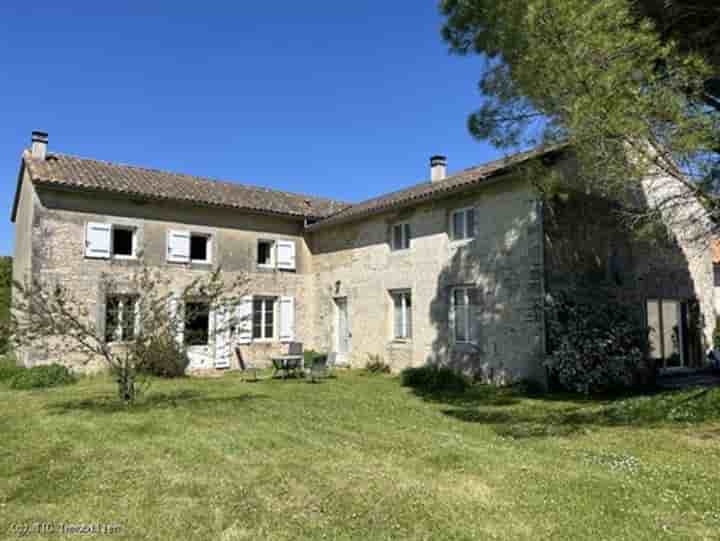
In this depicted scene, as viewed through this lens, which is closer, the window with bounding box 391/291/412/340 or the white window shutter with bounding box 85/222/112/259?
the white window shutter with bounding box 85/222/112/259

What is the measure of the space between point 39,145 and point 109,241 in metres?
3.54

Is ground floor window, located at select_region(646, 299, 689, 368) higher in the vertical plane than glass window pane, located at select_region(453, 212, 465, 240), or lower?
lower

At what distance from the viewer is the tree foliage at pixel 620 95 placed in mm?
6008

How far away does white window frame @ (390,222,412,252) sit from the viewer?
556 inches

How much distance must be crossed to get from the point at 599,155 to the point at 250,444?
19.1 ft

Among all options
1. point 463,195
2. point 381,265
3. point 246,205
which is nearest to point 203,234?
point 246,205

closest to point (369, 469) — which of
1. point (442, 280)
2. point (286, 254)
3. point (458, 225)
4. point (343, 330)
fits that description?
point (442, 280)

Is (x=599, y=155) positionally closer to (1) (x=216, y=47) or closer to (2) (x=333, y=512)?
(2) (x=333, y=512)

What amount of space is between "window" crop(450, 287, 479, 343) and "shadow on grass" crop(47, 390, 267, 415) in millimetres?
5019

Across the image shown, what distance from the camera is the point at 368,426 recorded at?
24.3 ft

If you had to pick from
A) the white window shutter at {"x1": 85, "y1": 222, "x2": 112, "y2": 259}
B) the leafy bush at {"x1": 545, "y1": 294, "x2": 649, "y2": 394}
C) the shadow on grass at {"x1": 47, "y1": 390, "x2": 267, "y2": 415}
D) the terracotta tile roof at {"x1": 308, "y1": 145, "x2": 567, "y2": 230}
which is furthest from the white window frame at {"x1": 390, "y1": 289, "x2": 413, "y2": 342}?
the white window shutter at {"x1": 85, "y1": 222, "x2": 112, "y2": 259}

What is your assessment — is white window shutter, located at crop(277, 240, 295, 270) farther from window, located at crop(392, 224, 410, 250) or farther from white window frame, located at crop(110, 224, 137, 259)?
white window frame, located at crop(110, 224, 137, 259)

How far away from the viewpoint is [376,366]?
14344 mm

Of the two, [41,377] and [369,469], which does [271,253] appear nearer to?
[41,377]
